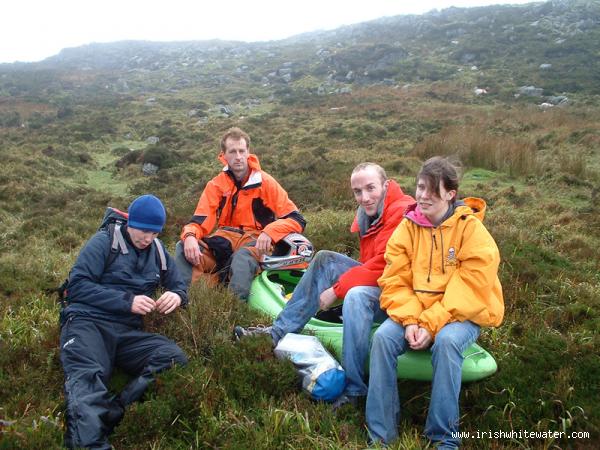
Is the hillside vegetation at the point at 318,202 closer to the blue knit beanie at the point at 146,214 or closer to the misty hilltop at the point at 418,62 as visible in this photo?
the misty hilltop at the point at 418,62

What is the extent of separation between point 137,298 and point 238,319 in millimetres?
1027

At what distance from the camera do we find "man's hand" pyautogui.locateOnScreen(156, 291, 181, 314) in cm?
385

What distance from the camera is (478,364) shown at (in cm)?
346

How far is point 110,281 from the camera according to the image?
152 inches

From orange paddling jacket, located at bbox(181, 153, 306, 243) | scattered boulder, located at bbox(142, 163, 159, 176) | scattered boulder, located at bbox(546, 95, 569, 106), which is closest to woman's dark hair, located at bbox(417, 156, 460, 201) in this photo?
orange paddling jacket, located at bbox(181, 153, 306, 243)

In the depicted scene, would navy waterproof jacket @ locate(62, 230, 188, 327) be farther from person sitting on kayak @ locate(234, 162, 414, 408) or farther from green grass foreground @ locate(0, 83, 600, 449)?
person sitting on kayak @ locate(234, 162, 414, 408)

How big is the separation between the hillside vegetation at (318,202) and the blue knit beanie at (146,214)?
2.54 feet

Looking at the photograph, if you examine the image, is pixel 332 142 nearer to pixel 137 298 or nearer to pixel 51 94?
pixel 137 298

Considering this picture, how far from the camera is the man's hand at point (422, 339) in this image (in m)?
3.22

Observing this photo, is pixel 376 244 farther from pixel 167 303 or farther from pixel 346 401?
pixel 167 303

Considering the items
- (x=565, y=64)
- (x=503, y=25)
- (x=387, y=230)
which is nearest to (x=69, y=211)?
(x=387, y=230)

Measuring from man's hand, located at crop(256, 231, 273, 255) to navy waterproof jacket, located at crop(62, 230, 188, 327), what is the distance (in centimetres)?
119

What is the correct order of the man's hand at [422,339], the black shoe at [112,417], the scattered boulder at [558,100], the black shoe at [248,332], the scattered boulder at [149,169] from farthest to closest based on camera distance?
1. the scattered boulder at [558,100]
2. the scattered boulder at [149,169]
3. the black shoe at [248,332]
4. the man's hand at [422,339]
5. the black shoe at [112,417]

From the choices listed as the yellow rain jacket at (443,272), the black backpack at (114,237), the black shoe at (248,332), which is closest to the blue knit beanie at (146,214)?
the black backpack at (114,237)
